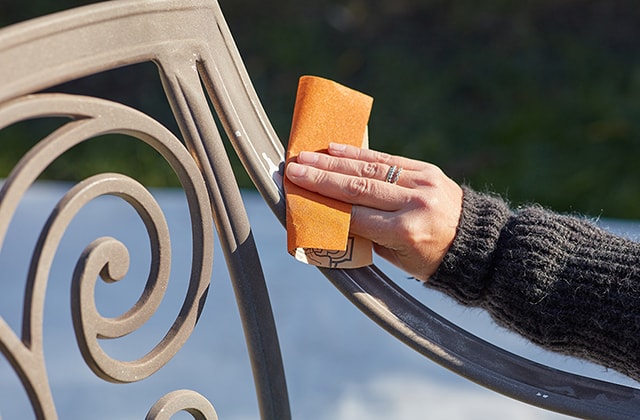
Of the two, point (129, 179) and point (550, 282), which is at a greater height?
point (129, 179)

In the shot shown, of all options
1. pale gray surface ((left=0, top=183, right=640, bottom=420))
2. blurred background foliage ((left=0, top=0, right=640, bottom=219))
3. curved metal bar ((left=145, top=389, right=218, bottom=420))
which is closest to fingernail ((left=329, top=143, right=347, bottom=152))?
curved metal bar ((left=145, top=389, right=218, bottom=420))

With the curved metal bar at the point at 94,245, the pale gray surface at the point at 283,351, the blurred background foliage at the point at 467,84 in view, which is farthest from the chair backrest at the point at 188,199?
the blurred background foliage at the point at 467,84

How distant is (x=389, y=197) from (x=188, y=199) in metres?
0.22

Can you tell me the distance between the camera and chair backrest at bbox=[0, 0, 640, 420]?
2.20 feet

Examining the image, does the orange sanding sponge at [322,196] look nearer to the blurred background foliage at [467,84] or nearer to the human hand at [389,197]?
the human hand at [389,197]

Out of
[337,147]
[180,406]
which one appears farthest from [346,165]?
[180,406]

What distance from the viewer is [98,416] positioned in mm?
1594

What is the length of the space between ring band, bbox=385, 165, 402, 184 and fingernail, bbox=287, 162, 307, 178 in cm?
9

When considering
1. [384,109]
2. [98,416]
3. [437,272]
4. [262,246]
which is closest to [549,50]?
[384,109]

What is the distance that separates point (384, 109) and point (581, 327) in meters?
2.82

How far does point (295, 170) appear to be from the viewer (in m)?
0.89

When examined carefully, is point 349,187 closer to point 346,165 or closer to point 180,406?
point 346,165

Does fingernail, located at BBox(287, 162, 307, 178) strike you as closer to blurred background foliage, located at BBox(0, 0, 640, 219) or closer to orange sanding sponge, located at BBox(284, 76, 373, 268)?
orange sanding sponge, located at BBox(284, 76, 373, 268)

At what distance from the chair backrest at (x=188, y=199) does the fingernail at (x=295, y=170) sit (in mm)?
14
